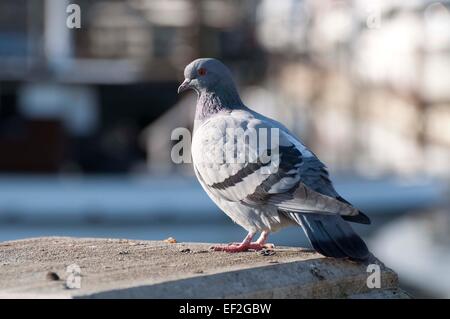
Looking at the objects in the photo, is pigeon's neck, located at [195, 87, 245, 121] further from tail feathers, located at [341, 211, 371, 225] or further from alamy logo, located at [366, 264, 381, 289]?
alamy logo, located at [366, 264, 381, 289]

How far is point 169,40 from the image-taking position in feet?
102

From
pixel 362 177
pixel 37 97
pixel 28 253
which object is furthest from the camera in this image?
pixel 37 97

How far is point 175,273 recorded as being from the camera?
16.1ft

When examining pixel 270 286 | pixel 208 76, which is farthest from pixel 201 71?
pixel 270 286

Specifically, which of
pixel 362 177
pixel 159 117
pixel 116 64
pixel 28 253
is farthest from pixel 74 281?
pixel 159 117

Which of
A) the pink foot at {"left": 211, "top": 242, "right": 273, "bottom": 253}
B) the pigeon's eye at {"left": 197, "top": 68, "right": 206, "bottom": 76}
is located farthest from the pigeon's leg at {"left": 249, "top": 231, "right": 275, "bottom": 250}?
the pigeon's eye at {"left": 197, "top": 68, "right": 206, "bottom": 76}

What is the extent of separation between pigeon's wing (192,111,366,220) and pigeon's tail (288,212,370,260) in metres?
0.07

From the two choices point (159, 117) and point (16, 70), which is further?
point (159, 117)

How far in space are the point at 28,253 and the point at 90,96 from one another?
17.6 meters

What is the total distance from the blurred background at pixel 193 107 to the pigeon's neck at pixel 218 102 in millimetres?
7572

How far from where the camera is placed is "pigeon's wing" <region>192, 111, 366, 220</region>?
225 inches

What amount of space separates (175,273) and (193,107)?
17.9 meters
